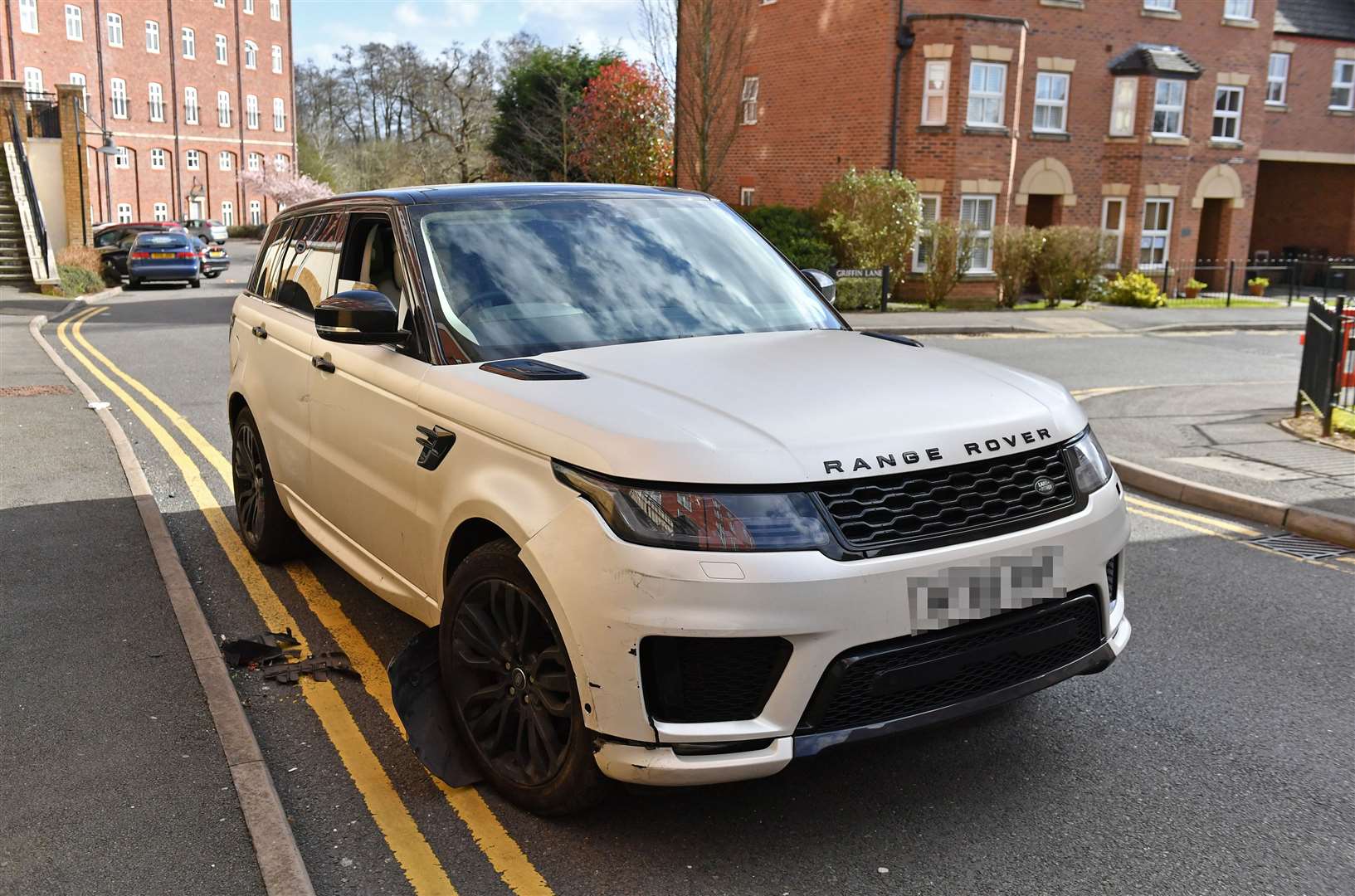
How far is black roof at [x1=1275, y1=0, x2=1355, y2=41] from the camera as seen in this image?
36688mm

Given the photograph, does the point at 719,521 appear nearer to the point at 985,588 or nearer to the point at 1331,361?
the point at 985,588

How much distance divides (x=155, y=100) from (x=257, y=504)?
223ft

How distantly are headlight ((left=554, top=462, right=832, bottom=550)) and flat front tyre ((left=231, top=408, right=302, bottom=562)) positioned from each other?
3.33 meters

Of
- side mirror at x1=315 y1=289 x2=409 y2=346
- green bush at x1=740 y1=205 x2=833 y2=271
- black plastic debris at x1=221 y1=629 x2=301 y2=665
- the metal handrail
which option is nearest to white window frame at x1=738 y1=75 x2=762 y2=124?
green bush at x1=740 y1=205 x2=833 y2=271

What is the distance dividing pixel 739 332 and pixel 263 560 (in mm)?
3201

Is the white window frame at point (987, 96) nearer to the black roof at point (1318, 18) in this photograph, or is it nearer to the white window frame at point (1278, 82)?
the white window frame at point (1278, 82)

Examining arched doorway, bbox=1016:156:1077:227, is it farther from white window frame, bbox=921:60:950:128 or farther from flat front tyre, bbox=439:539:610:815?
flat front tyre, bbox=439:539:610:815

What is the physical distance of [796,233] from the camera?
27.2 meters

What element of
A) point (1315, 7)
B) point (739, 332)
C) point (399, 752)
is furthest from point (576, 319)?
point (1315, 7)

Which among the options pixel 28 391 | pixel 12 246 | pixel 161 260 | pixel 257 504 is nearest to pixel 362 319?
pixel 257 504

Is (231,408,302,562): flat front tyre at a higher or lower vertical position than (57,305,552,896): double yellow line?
higher

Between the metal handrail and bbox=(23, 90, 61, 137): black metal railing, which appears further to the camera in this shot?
bbox=(23, 90, 61, 137): black metal railing

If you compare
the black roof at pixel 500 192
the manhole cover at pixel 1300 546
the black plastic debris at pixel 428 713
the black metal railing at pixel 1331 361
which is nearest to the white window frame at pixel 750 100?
the black metal railing at pixel 1331 361

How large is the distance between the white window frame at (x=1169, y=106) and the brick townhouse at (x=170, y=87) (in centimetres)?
4609
